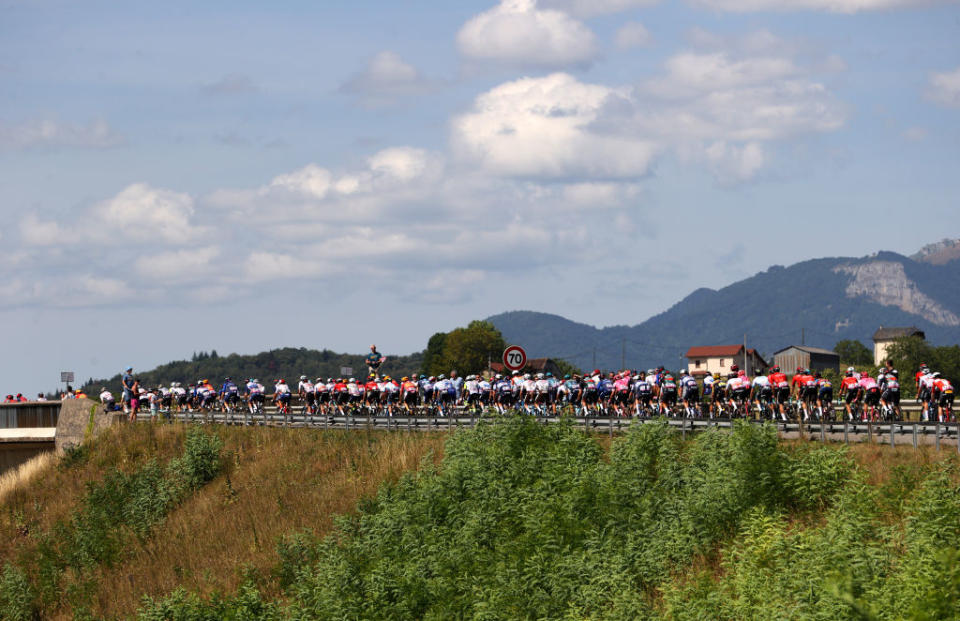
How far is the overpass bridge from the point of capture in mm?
27516

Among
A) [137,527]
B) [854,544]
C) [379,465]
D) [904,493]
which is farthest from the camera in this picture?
[137,527]

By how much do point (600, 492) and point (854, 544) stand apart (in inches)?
279

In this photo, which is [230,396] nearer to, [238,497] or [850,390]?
[238,497]

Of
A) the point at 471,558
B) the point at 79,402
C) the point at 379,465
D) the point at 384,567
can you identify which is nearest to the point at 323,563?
the point at 384,567

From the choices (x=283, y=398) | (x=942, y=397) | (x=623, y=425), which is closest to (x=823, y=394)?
(x=942, y=397)

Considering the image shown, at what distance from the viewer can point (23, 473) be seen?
43781 mm

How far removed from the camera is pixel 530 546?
24.6 meters

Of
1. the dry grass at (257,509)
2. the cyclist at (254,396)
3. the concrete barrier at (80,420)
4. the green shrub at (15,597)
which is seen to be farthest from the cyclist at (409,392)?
the green shrub at (15,597)

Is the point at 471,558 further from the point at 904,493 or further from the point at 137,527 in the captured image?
the point at 137,527

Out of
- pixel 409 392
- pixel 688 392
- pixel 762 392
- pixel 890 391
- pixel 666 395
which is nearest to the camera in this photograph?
pixel 890 391

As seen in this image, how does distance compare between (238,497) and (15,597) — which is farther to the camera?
(238,497)

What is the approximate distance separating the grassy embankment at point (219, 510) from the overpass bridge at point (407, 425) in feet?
3.95

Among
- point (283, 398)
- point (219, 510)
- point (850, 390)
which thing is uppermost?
point (283, 398)

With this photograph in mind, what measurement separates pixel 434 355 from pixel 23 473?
388 feet
